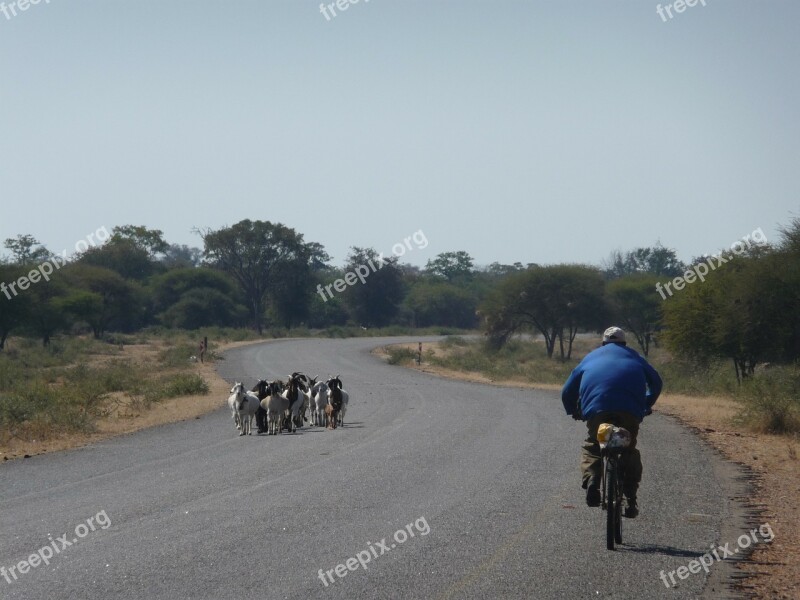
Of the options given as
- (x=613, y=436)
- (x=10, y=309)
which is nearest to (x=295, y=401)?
(x=613, y=436)

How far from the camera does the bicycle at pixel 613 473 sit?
901 cm

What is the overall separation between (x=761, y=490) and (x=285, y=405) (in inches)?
428

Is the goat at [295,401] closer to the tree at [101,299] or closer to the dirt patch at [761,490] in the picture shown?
the dirt patch at [761,490]

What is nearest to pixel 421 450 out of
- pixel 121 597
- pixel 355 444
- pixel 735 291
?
pixel 355 444

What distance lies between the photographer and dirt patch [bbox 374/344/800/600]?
27.6 ft

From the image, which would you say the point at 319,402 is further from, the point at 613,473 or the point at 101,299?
the point at 101,299

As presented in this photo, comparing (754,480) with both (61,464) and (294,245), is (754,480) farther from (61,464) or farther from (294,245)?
(294,245)

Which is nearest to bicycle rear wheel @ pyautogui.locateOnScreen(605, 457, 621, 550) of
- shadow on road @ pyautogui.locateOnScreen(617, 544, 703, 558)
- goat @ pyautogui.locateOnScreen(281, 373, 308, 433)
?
shadow on road @ pyautogui.locateOnScreen(617, 544, 703, 558)

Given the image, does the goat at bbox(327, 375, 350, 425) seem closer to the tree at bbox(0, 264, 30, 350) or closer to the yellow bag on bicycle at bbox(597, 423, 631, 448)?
the yellow bag on bicycle at bbox(597, 423, 631, 448)

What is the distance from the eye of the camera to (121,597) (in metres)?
7.43

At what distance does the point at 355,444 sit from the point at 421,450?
5.49 ft

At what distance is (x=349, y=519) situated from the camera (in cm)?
1041
